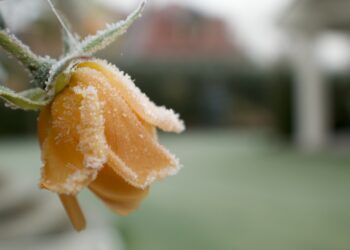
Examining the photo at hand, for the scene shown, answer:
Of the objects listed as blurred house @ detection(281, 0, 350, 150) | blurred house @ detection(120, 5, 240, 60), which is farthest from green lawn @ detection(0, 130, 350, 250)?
blurred house @ detection(120, 5, 240, 60)

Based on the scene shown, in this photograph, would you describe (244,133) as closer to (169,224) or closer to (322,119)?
(322,119)

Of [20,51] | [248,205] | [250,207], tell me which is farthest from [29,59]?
[248,205]

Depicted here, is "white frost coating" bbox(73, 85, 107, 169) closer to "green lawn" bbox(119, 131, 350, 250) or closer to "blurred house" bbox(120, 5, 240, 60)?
"green lawn" bbox(119, 131, 350, 250)

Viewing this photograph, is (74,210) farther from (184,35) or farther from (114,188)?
(184,35)

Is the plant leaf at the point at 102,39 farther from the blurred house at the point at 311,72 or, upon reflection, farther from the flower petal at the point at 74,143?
the blurred house at the point at 311,72

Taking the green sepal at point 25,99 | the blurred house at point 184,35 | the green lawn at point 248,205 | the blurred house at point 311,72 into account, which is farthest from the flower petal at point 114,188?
the blurred house at point 184,35

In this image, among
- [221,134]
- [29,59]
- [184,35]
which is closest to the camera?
[29,59]

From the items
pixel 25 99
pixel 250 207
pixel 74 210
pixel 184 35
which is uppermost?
pixel 184 35
